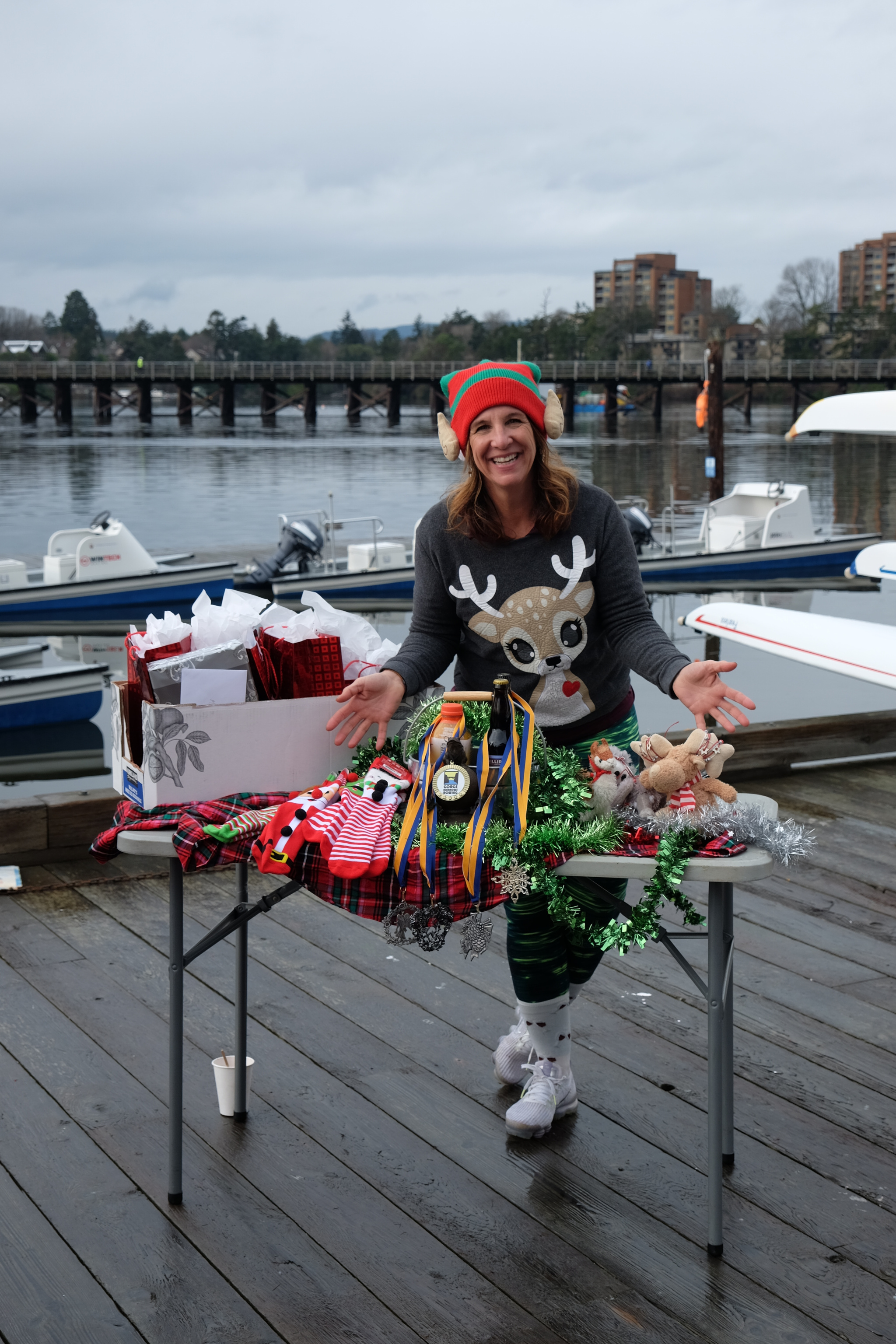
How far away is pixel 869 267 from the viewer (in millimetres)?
143125

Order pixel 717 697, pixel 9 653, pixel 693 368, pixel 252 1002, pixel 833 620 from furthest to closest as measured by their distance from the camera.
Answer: pixel 693 368 → pixel 9 653 → pixel 833 620 → pixel 252 1002 → pixel 717 697

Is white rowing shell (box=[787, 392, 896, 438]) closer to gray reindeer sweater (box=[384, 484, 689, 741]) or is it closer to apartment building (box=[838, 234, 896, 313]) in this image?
gray reindeer sweater (box=[384, 484, 689, 741])

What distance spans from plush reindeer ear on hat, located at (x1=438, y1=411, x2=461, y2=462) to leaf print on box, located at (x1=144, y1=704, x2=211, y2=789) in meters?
0.66

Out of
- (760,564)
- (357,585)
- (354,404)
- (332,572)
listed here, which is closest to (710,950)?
(357,585)

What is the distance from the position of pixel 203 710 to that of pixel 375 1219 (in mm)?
909

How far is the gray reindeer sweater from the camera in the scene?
2342 millimetres

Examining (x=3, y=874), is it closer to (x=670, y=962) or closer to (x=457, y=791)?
(x=670, y=962)

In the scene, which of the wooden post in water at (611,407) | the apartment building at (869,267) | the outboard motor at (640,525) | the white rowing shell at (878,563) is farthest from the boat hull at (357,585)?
the apartment building at (869,267)

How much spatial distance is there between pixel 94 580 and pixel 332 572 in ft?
10.5

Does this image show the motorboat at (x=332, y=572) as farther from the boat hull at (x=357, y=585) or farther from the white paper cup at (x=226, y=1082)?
the white paper cup at (x=226, y=1082)

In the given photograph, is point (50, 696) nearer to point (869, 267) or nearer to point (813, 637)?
point (813, 637)

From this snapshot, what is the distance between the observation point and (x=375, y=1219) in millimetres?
2250

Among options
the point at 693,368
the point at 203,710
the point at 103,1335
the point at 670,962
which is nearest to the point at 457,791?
the point at 203,710

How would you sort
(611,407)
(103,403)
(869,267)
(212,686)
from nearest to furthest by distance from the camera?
(212,686) < (611,407) < (103,403) < (869,267)
